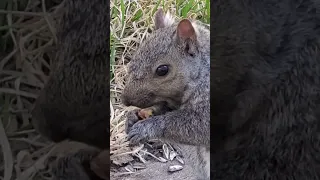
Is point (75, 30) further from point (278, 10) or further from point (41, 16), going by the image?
point (278, 10)

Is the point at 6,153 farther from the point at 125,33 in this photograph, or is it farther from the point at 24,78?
the point at 125,33

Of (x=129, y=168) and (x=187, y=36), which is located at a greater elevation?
(x=187, y=36)

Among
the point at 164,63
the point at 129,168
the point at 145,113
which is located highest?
the point at 164,63

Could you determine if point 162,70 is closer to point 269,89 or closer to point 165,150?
point 165,150

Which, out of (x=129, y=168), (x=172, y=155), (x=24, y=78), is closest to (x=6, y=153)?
(x=24, y=78)

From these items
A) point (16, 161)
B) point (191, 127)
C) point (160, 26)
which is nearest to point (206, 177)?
point (191, 127)

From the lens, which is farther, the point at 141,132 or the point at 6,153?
the point at 141,132
